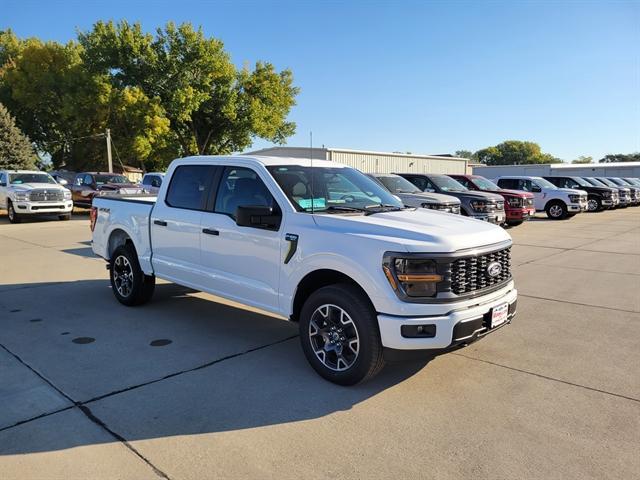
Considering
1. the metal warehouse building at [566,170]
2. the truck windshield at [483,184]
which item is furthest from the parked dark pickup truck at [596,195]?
the metal warehouse building at [566,170]

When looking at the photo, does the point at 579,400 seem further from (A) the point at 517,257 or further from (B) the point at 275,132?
(B) the point at 275,132

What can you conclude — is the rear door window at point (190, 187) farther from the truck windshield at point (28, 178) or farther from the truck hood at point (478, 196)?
the truck windshield at point (28, 178)

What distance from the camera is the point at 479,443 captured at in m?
3.30

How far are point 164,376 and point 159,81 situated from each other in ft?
116

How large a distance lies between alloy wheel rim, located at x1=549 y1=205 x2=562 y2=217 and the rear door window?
19.2m

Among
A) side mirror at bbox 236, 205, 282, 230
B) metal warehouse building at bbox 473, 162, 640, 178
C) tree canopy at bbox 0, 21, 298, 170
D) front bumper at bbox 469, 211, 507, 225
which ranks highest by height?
tree canopy at bbox 0, 21, 298, 170

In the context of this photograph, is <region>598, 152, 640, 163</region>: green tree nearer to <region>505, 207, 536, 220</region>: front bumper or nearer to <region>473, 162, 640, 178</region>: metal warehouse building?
<region>473, 162, 640, 178</region>: metal warehouse building

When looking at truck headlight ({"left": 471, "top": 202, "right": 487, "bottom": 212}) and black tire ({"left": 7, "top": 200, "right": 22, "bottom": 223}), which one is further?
black tire ({"left": 7, "top": 200, "right": 22, "bottom": 223})

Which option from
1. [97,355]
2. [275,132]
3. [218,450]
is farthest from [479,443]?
[275,132]

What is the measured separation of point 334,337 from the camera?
417 centimetres

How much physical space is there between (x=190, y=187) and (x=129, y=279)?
169 centimetres

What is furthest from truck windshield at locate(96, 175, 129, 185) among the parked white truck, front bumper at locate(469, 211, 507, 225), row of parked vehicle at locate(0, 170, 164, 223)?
front bumper at locate(469, 211, 507, 225)

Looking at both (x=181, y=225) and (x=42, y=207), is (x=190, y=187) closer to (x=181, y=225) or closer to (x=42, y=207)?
(x=181, y=225)

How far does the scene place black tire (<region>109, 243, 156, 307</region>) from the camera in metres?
6.43
